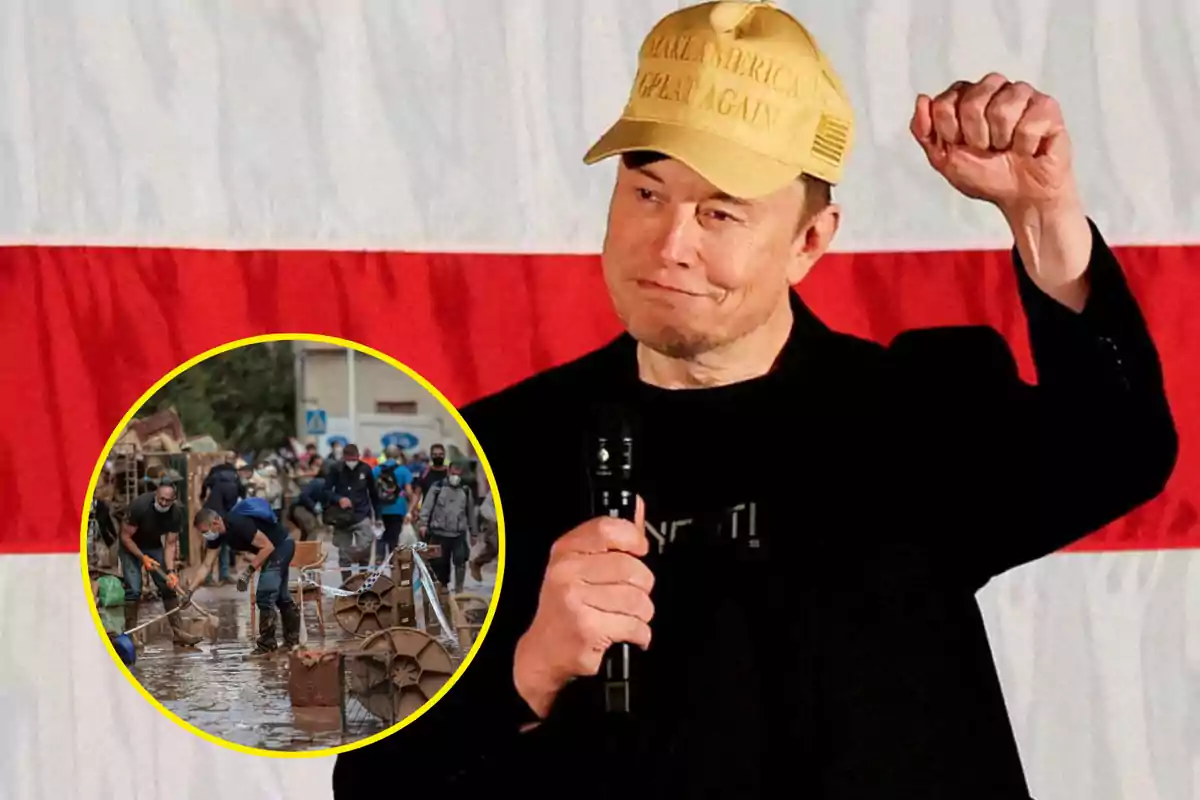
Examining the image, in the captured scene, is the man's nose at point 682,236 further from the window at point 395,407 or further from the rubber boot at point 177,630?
the rubber boot at point 177,630

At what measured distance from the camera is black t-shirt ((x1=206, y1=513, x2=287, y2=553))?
4.38ft

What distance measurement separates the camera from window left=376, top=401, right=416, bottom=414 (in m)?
1.36

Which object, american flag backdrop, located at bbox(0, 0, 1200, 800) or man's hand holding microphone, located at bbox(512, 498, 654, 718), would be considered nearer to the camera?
man's hand holding microphone, located at bbox(512, 498, 654, 718)

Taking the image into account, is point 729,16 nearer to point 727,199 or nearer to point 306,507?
point 727,199

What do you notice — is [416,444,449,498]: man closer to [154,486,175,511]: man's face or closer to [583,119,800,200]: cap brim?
[154,486,175,511]: man's face

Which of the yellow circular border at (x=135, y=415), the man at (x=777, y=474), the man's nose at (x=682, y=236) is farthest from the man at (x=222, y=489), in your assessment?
the man's nose at (x=682, y=236)

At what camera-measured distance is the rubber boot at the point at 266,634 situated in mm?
1332

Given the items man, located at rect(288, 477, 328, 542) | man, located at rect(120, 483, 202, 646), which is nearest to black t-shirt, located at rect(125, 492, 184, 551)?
man, located at rect(120, 483, 202, 646)

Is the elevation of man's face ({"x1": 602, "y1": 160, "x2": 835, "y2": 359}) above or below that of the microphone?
above

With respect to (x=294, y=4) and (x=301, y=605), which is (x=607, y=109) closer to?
(x=294, y=4)

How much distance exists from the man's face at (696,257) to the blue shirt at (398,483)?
10.9 inches

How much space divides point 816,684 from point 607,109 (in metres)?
0.64

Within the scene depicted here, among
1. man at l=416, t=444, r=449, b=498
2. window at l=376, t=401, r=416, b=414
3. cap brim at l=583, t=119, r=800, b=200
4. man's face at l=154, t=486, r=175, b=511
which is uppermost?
cap brim at l=583, t=119, r=800, b=200

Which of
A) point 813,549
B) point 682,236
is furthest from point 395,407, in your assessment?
point 813,549
